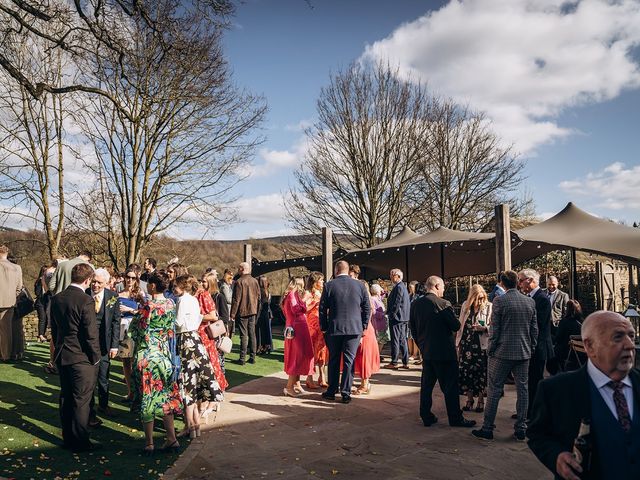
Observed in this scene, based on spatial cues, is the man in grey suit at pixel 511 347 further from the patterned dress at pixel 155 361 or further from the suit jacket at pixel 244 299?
the suit jacket at pixel 244 299

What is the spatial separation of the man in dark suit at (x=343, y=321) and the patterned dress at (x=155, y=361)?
8.22ft

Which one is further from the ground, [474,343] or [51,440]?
[474,343]

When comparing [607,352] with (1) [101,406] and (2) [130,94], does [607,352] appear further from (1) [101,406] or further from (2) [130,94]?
(2) [130,94]

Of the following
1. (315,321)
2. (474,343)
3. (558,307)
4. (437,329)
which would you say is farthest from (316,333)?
(558,307)

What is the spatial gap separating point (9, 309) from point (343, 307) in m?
6.07

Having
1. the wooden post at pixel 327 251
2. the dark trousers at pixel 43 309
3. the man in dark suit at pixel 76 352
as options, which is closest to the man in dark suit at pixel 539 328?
the man in dark suit at pixel 76 352

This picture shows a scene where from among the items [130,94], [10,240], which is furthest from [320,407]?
[10,240]

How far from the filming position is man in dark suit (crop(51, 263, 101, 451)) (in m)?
4.71

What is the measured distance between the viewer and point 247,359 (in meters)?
10.4

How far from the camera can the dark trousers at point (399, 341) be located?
9516 millimetres

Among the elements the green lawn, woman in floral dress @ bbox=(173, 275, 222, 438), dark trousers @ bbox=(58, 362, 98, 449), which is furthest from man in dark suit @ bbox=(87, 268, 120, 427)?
woman in floral dress @ bbox=(173, 275, 222, 438)

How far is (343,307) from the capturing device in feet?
22.2

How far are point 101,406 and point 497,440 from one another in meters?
4.50

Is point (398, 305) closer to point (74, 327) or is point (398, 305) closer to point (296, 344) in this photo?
point (296, 344)
